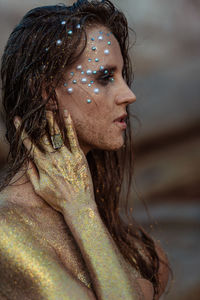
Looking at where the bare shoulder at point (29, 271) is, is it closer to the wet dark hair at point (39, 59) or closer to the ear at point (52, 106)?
the wet dark hair at point (39, 59)

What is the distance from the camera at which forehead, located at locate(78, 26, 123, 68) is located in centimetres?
134

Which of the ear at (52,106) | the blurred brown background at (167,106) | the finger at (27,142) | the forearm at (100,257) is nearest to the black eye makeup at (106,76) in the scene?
the ear at (52,106)

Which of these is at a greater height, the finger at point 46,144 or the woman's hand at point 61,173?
the finger at point 46,144

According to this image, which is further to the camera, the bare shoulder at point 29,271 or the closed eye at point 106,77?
the closed eye at point 106,77

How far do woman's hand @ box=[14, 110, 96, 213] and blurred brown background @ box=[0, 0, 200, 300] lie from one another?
177 cm

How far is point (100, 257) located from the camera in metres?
1.18

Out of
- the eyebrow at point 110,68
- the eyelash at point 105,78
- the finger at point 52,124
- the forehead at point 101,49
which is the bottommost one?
the finger at point 52,124

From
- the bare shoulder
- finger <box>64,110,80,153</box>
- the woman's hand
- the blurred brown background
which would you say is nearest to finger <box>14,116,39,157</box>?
the woman's hand

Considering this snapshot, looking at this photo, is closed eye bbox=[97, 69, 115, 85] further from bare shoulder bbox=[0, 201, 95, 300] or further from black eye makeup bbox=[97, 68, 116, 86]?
bare shoulder bbox=[0, 201, 95, 300]

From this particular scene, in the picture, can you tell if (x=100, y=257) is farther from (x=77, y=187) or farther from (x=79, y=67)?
(x=79, y=67)

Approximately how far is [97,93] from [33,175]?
0.30 m

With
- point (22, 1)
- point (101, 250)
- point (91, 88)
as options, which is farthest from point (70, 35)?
point (22, 1)

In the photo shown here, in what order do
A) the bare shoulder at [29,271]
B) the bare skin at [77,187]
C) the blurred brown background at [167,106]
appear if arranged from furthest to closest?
the blurred brown background at [167,106] < the bare skin at [77,187] < the bare shoulder at [29,271]

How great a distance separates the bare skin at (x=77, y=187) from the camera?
1.22m
